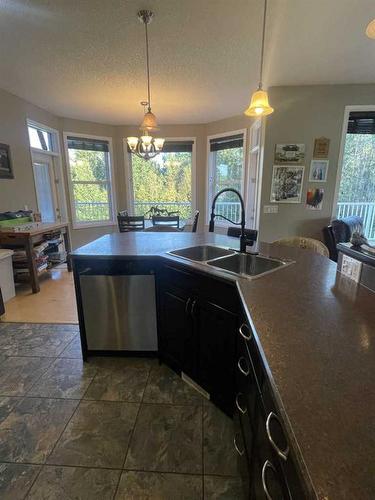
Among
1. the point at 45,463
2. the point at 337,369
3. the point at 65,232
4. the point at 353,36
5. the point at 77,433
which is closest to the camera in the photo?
the point at 337,369

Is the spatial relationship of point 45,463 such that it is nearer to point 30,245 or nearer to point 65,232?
point 30,245

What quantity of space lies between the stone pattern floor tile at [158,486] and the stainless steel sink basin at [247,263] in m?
1.12

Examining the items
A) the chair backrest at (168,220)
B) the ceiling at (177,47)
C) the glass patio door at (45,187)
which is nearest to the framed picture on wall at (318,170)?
the ceiling at (177,47)

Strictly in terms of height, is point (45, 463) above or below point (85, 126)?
below

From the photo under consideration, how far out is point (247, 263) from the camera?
1.83 meters

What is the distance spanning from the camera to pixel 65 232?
432 cm

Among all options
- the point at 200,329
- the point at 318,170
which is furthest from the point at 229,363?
the point at 318,170

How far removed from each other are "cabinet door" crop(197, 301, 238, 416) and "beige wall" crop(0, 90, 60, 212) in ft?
11.8

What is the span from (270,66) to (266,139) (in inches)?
33.2

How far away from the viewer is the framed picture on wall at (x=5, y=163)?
11.8 ft

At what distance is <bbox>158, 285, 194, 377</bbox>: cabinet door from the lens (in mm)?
1687

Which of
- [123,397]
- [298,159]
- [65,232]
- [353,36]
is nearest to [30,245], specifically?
[65,232]

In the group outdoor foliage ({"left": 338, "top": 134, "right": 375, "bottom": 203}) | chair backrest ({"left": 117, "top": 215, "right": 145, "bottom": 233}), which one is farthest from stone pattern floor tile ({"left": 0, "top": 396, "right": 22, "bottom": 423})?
outdoor foliage ({"left": 338, "top": 134, "right": 375, "bottom": 203})

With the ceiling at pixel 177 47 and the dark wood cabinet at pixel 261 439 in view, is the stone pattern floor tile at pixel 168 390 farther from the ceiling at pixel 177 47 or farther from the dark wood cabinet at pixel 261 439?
the ceiling at pixel 177 47
